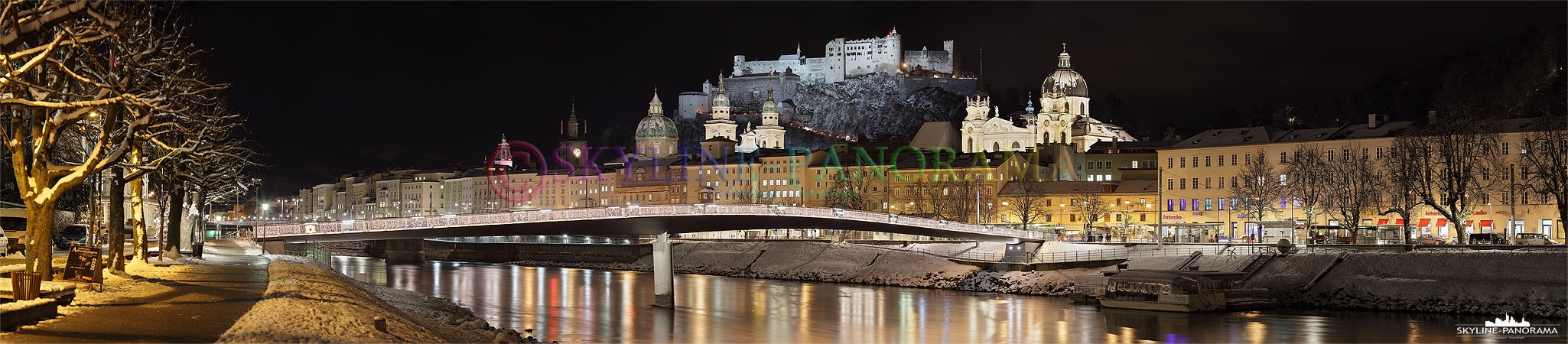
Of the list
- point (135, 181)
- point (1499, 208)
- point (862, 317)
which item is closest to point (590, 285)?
point (862, 317)

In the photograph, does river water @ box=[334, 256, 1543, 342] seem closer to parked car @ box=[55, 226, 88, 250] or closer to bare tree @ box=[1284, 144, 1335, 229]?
parked car @ box=[55, 226, 88, 250]

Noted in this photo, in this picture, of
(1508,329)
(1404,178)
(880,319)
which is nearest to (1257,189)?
(1404,178)

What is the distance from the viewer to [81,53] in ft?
94.8

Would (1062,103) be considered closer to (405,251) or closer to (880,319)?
(405,251)

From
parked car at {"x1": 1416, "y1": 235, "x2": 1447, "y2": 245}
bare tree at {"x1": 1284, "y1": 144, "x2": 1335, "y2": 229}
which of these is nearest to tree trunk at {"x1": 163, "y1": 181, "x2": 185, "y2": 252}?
parked car at {"x1": 1416, "y1": 235, "x2": 1447, "y2": 245}

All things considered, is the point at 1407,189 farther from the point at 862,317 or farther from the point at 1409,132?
the point at 862,317

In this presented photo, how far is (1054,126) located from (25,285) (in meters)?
148

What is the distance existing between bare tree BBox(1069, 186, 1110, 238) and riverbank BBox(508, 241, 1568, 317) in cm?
3533

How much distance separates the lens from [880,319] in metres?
46.6

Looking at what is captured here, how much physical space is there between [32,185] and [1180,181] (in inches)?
3290

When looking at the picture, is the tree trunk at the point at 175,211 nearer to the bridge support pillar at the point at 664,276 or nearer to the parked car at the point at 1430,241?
the bridge support pillar at the point at 664,276

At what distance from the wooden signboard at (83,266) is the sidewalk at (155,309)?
0.45 m

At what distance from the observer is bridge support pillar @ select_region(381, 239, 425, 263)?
358 feet

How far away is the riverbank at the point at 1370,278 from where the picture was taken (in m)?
45.0
